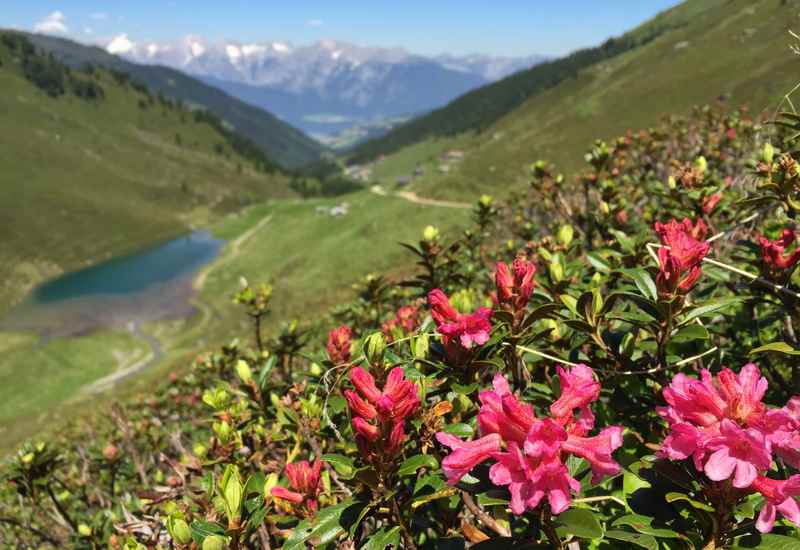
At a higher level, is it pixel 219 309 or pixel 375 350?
pixel 375 350

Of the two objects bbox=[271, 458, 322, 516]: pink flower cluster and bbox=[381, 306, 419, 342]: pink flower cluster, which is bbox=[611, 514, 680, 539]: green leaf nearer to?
bbox=[271, 458, 322, 516]: pink flower cluster

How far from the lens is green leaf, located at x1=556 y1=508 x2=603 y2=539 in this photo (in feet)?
5.02

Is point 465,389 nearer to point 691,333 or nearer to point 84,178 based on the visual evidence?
point 691,333

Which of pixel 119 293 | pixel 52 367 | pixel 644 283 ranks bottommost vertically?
pixel 119 293

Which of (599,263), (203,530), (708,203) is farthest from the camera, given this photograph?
(708,203)

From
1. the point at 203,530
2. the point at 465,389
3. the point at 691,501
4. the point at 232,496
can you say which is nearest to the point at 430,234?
the point at 465,389

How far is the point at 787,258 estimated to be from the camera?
264cm

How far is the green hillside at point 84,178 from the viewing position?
110 meters

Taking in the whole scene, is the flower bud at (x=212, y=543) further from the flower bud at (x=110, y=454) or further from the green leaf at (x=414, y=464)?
the flower bud at (x=110, y=454)

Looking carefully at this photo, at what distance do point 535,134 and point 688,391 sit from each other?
91686 millimetres

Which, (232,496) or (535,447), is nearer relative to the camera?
(535,447)

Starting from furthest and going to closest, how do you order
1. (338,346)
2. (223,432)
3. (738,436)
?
1. (338,346)
2. (223,432)
3. (738,436)

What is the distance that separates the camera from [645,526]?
5.57ft

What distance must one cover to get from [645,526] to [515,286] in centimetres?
114
